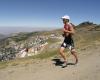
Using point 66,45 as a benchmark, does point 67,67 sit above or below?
below

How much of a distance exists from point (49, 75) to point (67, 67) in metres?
1.51

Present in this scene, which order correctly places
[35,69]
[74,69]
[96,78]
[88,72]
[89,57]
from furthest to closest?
1. [89,57]
2. [35,69]
3. [74,69]
4. [88,72]
5. [96,78]

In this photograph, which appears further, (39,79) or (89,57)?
(89,57)

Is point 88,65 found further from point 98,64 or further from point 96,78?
point 96,78

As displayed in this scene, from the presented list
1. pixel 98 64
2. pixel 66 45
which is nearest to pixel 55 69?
pixel 66 45

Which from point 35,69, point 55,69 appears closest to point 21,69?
point 35,69

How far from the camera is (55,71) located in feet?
48.5

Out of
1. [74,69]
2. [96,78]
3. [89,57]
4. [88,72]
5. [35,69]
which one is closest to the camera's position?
[96,78]

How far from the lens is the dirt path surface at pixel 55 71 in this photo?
13.2 meters

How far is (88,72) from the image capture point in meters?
13.5

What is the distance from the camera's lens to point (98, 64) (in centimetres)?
1523

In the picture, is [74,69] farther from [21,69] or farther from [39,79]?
[21,69]

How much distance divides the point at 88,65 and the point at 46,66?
3.00m

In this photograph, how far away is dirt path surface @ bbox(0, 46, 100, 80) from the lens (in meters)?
13.2
